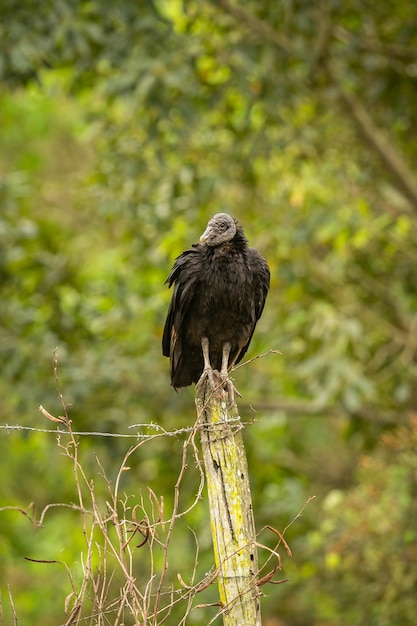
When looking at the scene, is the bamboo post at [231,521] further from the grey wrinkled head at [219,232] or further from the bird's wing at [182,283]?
the grey wrinkled head at [219,232]

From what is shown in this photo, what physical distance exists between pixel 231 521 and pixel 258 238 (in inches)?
157

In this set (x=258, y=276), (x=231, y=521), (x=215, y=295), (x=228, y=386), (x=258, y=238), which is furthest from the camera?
(x=258, y=238)

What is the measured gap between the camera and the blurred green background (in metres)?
6.12

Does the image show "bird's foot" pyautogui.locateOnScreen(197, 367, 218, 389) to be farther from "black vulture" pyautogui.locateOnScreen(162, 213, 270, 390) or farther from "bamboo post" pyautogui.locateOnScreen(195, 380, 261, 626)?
"bamboo post" pyautogui.locateOnScreen(195, 380, 261, 626)

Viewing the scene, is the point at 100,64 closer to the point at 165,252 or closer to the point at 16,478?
the point at 165,252

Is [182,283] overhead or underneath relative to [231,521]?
overhead

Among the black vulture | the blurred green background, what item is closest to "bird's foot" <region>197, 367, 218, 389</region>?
the black vulture

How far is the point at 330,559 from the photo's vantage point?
6.29 metres

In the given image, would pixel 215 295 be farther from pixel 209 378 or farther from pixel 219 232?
pixel 209 378

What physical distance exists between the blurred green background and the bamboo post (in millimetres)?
3122

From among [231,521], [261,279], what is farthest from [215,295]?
[231,521]

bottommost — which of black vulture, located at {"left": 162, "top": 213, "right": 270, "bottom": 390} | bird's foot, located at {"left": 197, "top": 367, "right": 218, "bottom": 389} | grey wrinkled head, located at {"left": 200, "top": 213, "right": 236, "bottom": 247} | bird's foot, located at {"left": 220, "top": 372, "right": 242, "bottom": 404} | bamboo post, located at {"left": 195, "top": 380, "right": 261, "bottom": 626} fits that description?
bamboo post, located at {"left": 195, "top": 380, "right": 261, "bottom": 626}

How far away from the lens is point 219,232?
3.95 m

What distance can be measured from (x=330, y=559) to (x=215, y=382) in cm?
326
